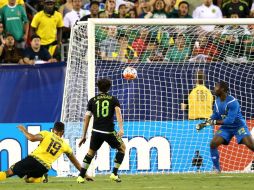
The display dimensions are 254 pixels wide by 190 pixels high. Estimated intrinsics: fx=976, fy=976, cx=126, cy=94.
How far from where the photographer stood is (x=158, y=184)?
15523 mm

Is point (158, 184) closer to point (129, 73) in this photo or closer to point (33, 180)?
point (33, 180)

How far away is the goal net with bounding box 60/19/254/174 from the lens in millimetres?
19953

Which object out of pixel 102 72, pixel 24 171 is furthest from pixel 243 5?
pixel 24 171

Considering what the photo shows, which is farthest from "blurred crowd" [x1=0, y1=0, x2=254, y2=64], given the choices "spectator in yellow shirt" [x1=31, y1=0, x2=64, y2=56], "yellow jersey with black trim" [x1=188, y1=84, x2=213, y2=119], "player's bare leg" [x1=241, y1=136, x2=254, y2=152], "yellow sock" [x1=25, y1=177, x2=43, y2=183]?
"yellow sock" [x1=25, y1=177, x2=43, y2=183]

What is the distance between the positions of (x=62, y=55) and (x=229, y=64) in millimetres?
4146

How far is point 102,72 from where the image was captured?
67.7 ft

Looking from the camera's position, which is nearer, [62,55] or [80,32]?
[80,32]

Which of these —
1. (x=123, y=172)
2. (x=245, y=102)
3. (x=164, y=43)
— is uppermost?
(x=164, y=43)

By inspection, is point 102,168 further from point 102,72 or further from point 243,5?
point 243,5

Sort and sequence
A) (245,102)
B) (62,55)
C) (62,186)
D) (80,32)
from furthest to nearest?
(62,55), (245,102), (80,32), (62,186)

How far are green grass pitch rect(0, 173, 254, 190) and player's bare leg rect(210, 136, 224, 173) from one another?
0.91 metres

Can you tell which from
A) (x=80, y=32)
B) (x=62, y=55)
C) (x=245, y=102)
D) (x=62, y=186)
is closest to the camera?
(x=62, y=186)

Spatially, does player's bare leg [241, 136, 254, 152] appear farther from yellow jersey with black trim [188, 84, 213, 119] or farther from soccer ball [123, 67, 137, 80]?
soccer ball [123, 67, 137, 80]

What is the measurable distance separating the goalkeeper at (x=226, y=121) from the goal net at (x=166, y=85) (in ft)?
5.34
